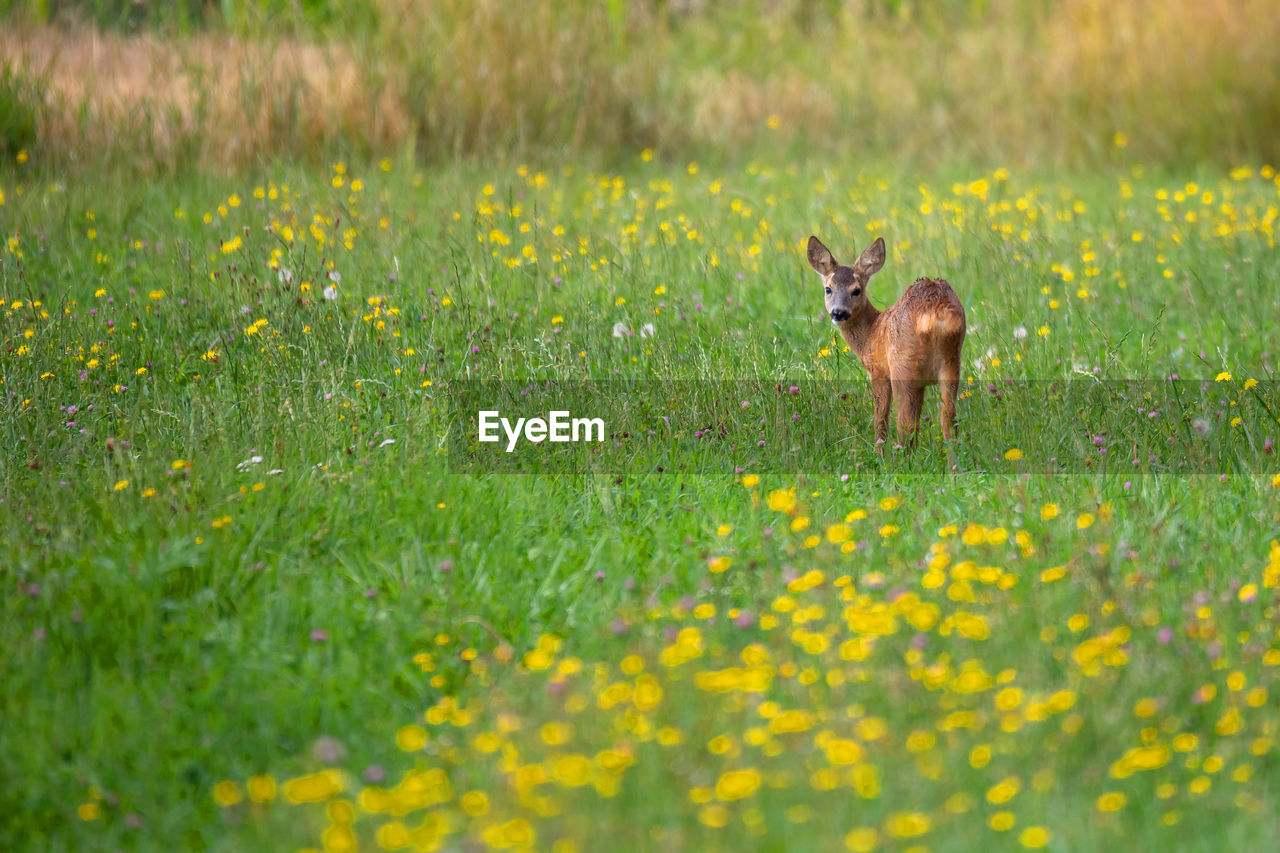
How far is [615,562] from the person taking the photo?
424cm

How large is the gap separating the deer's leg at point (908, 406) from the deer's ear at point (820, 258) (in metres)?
0.64

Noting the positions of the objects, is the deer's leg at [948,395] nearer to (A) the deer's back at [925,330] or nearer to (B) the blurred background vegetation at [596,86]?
(A) the deer's back at [925,330]

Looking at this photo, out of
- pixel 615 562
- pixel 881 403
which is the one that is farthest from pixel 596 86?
pixel 615 562

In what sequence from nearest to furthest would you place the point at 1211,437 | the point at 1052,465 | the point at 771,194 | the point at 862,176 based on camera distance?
the point at 1052,465
the point at 1211,437
the point at 771,194
the point at 862,176

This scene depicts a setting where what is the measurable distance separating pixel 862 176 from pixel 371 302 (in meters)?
5.76

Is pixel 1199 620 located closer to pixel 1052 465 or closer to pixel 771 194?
pixel 1052 465

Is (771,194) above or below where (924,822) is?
above

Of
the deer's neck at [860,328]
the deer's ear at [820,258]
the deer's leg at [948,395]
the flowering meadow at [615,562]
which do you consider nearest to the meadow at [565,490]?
the flowering meadow at [615,562]

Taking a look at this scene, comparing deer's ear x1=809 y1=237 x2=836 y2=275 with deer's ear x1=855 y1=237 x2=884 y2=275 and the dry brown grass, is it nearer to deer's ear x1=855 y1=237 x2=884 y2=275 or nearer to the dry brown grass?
deer's ear x1=855 y1=237 x2=884 y2=275

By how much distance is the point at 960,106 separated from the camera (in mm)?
12961

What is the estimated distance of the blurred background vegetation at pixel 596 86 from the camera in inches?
401

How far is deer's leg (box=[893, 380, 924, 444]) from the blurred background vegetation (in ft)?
20.1

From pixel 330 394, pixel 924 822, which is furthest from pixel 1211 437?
pixel 330 394

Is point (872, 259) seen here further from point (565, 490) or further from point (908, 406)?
point (565, 490)
